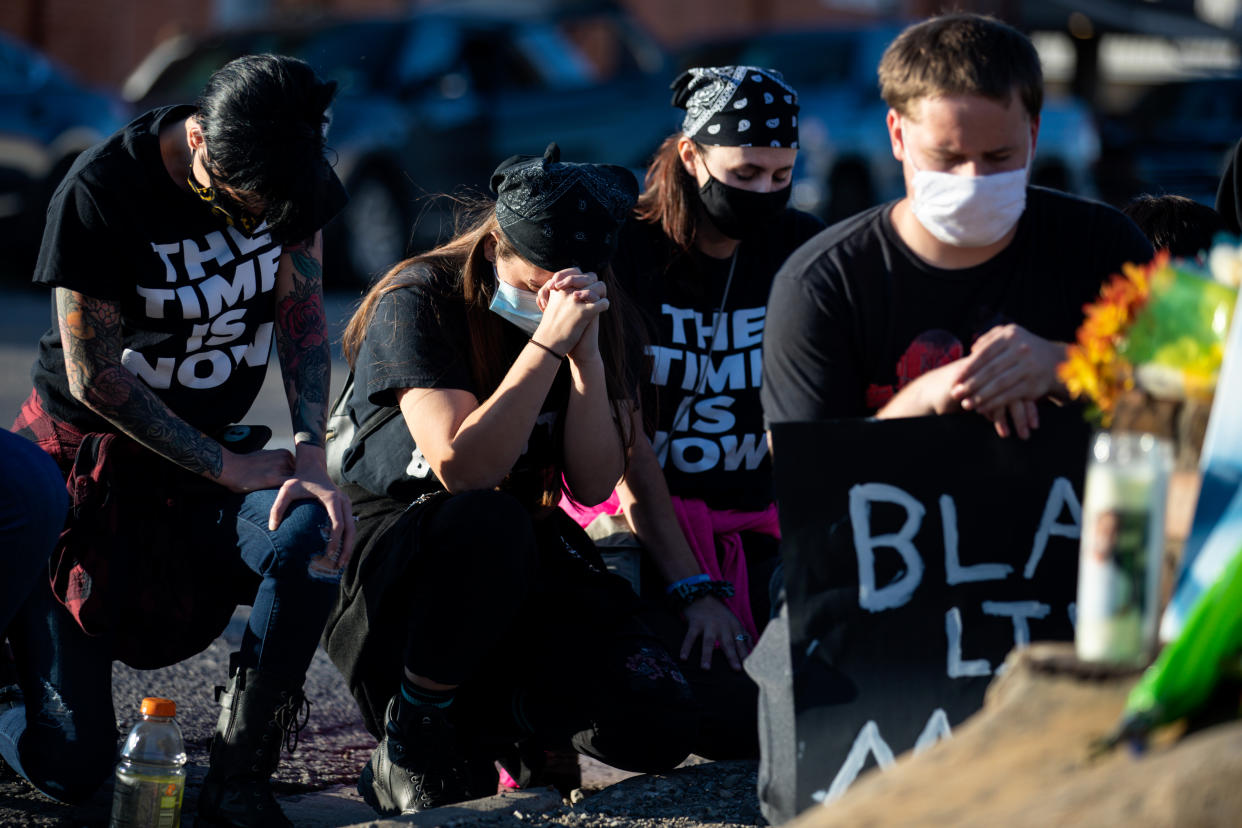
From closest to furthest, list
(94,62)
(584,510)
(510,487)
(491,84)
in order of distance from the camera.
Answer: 1. (510,487)
2. (584,510)
3. (491,84)
4. (94,62)

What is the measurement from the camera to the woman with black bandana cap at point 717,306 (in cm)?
379

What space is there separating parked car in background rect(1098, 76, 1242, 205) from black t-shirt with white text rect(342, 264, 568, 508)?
40.4ft

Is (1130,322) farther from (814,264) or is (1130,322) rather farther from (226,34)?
(226,34)

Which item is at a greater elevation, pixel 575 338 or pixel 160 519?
pixel 575 338

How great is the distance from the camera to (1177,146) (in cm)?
1533

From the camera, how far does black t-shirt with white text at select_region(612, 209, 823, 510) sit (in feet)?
12.6

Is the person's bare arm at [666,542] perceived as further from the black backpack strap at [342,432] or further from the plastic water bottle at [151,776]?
the plastic water bottle at [151,776]

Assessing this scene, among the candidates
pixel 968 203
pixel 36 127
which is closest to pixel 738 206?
pixel 968 203

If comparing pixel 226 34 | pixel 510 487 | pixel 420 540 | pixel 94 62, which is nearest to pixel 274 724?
pixel 420 540

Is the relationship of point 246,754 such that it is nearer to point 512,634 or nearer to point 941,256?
point 512,634

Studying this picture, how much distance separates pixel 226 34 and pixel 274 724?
30.1ft

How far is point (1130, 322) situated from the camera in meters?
2.22

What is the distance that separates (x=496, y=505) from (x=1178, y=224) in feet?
5.45

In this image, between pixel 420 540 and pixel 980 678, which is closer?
pixel 980 678
